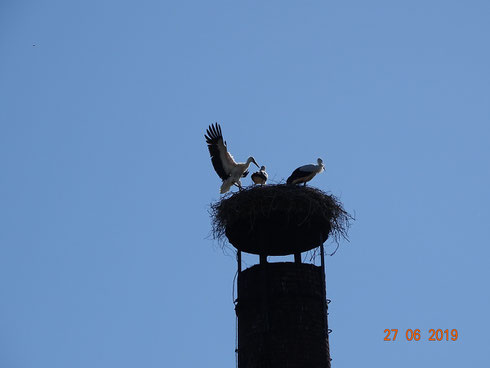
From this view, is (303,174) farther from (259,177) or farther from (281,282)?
(281,282)

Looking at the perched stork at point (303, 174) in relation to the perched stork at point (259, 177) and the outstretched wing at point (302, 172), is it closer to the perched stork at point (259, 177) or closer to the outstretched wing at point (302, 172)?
the outstretched wing at point (302, 172)

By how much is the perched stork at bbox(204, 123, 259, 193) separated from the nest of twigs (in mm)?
2047

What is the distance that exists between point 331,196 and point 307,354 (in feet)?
12.2

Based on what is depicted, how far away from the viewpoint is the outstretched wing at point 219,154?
27828 millimetres

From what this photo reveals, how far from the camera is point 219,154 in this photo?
27.9m

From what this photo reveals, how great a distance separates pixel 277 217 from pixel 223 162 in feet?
10.4

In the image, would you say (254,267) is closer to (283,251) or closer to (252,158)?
(283,251)

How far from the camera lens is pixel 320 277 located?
25562 millimetres

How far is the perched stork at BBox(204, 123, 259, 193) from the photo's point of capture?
2783cm

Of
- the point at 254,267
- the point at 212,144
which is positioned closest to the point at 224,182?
the point at 212,144

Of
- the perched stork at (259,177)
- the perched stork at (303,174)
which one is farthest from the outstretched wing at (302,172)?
the perched stork at (259,177)

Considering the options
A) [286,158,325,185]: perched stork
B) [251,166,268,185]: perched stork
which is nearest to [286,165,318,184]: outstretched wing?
[286,158,325,185]: perched stork

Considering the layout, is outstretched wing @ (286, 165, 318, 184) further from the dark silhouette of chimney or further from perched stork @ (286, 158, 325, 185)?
the dark silhouette of chimney

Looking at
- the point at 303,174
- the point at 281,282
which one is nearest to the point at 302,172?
the point at 303,174
